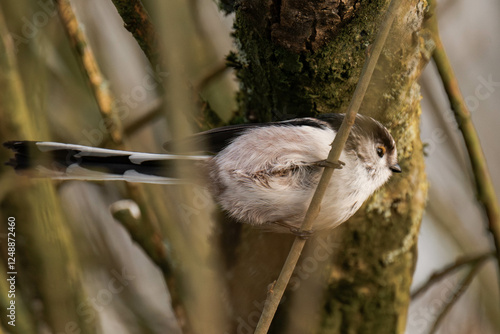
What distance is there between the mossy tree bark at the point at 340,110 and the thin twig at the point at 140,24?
28cm

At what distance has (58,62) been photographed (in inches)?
74.7

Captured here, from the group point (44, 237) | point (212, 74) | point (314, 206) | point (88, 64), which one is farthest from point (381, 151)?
point (44, 237)

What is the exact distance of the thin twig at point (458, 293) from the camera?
1.78 m

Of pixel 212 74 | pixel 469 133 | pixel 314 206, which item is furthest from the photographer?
pixel 212 74

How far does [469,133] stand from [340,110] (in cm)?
48

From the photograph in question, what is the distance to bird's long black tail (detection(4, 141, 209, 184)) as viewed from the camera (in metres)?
1.29

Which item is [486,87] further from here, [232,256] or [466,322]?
[232,256]

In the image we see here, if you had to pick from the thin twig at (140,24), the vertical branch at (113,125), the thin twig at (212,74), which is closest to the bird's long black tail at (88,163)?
the vertical branch at (113,125)

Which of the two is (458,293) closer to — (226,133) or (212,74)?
(226,133)

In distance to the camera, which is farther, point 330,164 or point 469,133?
point 469,133

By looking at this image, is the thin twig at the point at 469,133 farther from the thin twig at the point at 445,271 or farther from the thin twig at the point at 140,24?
the thin twig at the point at 140,24

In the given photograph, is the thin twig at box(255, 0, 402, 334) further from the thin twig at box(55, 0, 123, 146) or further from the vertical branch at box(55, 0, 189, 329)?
the thin twig at box(55, 0, 123, 146)

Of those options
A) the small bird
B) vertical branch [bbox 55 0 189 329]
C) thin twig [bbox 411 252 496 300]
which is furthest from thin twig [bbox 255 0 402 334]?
thin twig [bbox 411 252 496 300]

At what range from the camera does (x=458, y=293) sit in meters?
1.80
